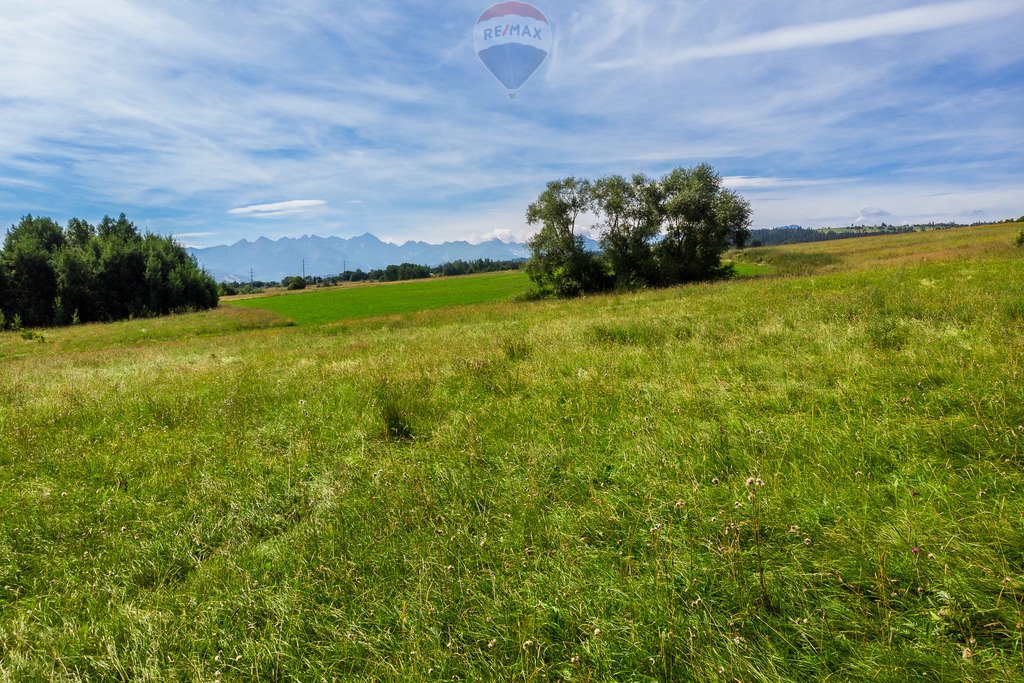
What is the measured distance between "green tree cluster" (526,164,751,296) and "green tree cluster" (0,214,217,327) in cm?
5202

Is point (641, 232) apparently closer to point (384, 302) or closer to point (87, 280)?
point (384, 302)

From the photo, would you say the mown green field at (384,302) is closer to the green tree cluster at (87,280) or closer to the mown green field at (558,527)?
the green tree cluster at (87,280)

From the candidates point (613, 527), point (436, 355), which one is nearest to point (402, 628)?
point (613, 527)

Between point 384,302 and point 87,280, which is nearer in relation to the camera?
point 87,280

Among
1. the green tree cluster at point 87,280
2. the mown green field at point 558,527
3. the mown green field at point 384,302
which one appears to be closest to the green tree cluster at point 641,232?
the mown green field at point 384,302

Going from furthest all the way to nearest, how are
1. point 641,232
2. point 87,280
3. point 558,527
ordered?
point 87,280, point 641,232, point 558,527

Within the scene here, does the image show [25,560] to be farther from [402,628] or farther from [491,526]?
[491,526]

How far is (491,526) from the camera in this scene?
363 centimetres

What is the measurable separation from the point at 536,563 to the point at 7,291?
77406 mm

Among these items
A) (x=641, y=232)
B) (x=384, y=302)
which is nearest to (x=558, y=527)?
(x=641, y=232)

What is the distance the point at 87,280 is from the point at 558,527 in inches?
2888

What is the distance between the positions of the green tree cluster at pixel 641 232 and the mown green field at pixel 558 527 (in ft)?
121

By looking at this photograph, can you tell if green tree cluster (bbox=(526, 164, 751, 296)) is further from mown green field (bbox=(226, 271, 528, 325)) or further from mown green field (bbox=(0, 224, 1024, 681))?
mown green field (bbox=(0, 224, 1024, 681))

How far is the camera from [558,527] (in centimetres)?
348
